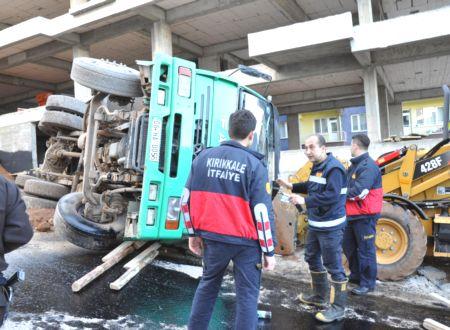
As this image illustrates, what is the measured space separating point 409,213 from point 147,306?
137 inches

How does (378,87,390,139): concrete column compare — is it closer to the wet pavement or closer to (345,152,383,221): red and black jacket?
(345,152,383,221): red and black jacket

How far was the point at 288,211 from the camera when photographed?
6.28 m

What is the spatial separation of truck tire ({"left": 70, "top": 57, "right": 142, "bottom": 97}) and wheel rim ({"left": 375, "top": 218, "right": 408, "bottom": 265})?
142 inches

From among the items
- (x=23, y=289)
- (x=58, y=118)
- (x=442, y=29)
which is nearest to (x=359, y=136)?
(x=23, y=289)

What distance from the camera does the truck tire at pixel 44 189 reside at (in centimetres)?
747

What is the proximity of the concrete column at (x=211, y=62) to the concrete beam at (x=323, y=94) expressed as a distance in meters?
4.08

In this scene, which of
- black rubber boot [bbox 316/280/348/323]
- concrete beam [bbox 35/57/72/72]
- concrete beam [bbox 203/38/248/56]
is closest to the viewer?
Answer: black rubber boot [bbox 316/280/348/323]

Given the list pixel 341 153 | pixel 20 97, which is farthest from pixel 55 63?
pixel 341 153

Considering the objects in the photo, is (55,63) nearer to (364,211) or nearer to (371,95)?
(371,95)

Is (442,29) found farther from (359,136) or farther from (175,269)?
(175,269)

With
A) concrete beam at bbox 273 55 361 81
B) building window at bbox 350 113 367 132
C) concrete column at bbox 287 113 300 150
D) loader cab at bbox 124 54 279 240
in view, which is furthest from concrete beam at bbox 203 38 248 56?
building window at bbox 350 113 367 132

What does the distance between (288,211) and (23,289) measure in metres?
3.62

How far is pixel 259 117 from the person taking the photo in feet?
19.2

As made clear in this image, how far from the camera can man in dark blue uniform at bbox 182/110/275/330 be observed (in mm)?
2818
